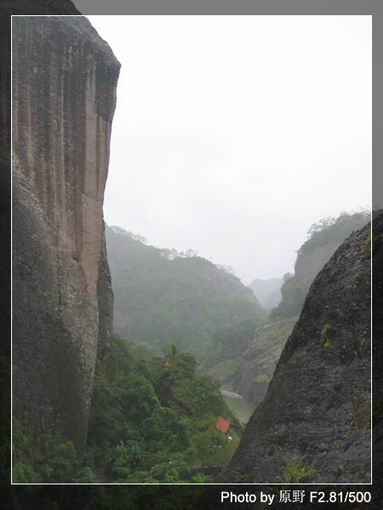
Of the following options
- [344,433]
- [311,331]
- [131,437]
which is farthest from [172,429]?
[344,433]

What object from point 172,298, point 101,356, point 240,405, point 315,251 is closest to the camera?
point 101,356

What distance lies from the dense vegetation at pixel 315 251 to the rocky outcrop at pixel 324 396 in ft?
93.6

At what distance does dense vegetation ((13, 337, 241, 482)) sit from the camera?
820 cm

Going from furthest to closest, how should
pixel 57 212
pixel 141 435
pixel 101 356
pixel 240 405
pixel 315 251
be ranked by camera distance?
pixel 315 251 → pixel 240 405 → pixel 101 356 → pixel 141 435 → pixel 57 212

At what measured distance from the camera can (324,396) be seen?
561 centimetres

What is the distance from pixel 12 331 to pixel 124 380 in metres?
4.36

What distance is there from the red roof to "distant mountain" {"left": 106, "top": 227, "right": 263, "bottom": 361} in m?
10.6

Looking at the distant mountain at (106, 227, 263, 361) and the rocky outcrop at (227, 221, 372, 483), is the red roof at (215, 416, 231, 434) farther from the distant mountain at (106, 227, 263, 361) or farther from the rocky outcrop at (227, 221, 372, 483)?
the distant mountain at (106, 227, 263, 361)

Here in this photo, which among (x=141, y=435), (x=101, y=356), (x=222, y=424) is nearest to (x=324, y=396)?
(x=141, y=435)

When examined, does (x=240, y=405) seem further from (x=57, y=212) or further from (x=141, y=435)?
(x=57, y=212)

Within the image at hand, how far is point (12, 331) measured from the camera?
8102mm

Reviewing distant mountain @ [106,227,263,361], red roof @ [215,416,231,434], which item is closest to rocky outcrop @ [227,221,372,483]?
red roof @ [215,416,231,434]

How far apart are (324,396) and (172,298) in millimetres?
26652

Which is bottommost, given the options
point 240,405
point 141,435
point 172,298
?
point 240,405
